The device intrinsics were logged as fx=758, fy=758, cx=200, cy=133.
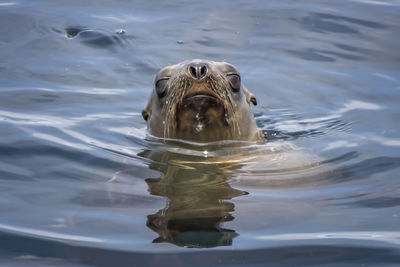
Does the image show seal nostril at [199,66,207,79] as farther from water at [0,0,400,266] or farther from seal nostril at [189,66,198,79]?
water at [0,0,400,266]

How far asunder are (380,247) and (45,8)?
7739 mm

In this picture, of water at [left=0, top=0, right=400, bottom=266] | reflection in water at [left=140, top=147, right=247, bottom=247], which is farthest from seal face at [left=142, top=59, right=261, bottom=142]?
reflection in water at [left=140, top=147, right=247, bottom=247]

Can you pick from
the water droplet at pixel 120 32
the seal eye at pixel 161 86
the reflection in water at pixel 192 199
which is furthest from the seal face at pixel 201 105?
the water droplet at pixel 120 32

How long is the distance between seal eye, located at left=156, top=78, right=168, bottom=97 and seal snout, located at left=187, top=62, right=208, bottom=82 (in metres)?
0.49

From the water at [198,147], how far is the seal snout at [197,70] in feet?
2.11

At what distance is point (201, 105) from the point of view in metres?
5.77

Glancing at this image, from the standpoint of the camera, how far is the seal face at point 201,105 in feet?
18.8

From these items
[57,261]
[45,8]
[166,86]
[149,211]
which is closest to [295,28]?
[45,8]

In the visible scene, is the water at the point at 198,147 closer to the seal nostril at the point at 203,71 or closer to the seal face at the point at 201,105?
the seal face at the point at 201,105

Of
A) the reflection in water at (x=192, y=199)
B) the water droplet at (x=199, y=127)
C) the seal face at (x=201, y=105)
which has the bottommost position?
the reflection in water at (x=192, y=199)

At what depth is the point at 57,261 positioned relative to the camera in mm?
3633

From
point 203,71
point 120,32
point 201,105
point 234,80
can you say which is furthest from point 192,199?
point 120,32

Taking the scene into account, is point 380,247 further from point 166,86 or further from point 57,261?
point 166,86

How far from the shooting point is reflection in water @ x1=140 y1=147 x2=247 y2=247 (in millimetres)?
3904
